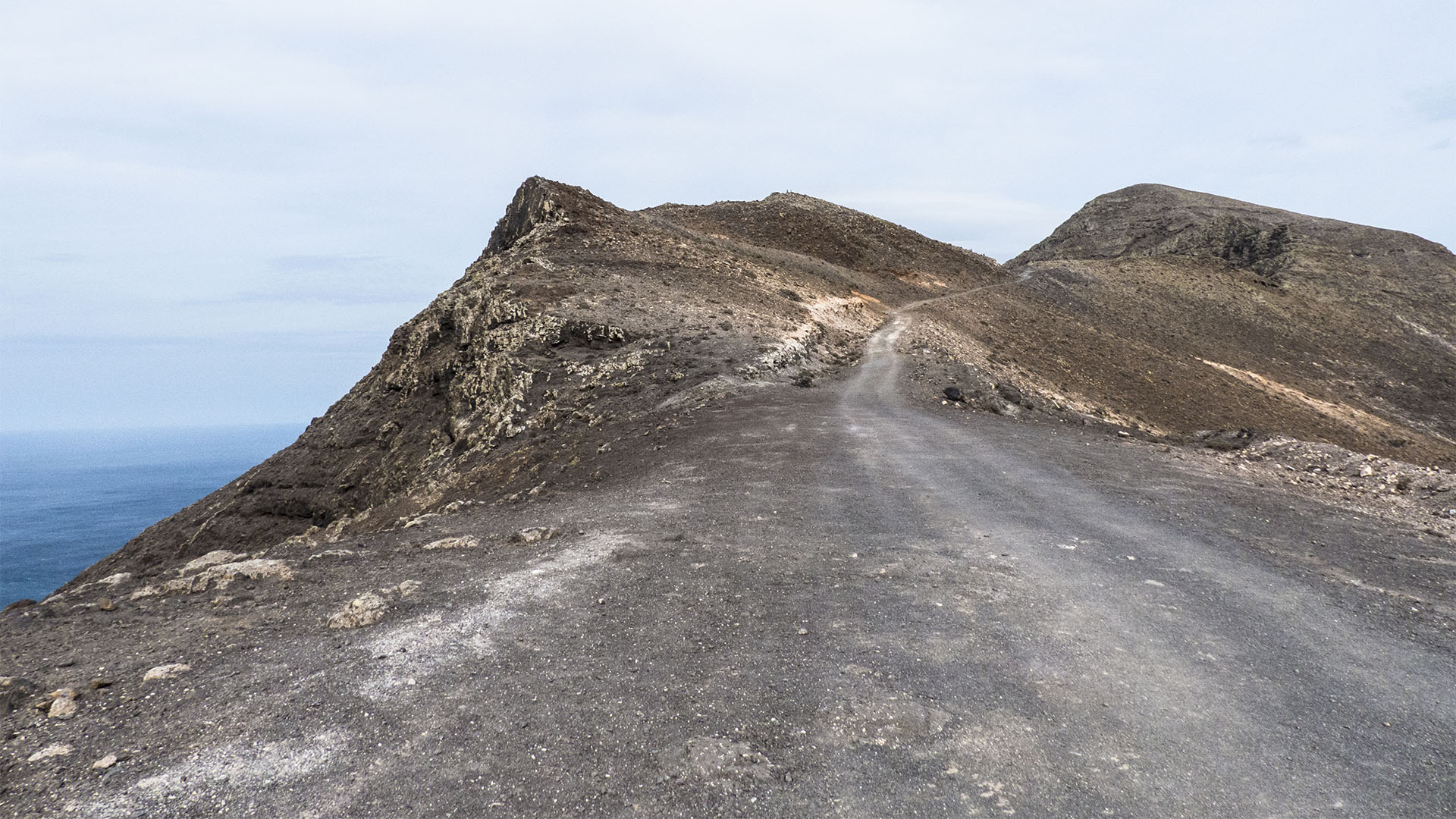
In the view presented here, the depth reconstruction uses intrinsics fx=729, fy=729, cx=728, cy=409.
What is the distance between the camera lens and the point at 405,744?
4598 millimetres

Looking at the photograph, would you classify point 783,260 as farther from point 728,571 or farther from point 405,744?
point 405,744

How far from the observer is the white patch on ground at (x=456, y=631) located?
553 cm

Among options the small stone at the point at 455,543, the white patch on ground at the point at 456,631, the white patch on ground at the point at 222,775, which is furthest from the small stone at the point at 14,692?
the small stone at the point at 455,543

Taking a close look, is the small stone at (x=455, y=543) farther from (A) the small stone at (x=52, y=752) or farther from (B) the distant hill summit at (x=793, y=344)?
(A) the small stone at (x=52, y=752)

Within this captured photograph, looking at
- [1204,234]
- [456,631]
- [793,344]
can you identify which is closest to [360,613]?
[456,631]

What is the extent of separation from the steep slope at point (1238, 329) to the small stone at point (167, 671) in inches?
935

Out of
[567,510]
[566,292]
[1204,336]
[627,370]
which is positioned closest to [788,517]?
[567,510]

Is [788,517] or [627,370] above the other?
[627,370]

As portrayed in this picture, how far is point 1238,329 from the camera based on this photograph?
144 ft

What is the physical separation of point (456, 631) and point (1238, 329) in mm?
50447

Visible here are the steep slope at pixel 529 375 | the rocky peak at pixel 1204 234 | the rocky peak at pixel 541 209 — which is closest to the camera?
the steep slope at pixel 529 375

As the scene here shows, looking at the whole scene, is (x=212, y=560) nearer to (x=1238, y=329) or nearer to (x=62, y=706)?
(x=62, y=706)

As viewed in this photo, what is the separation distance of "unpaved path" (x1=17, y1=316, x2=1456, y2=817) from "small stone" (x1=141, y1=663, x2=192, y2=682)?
134 millimetres

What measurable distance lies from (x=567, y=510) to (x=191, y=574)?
450 centimetres
